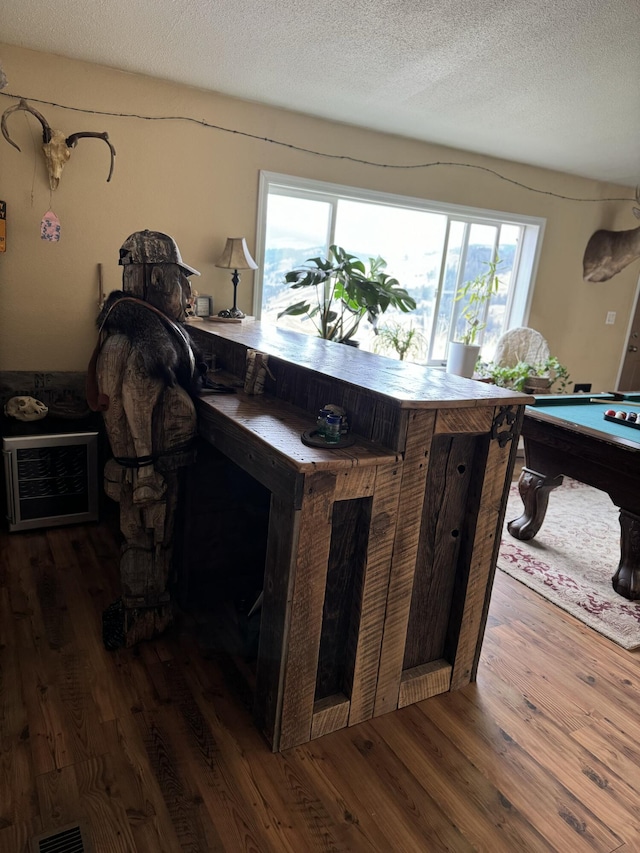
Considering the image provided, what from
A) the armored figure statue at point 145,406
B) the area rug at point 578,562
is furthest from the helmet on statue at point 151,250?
the area rug at point 578,562

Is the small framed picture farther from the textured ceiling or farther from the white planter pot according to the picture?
the white planter pot

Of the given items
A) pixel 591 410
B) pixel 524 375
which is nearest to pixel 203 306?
pixel 591 410

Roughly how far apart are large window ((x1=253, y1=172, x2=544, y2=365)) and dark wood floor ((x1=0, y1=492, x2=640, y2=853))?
249 centimetres

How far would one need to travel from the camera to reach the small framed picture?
11.0ft

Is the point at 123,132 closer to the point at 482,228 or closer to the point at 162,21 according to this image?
the point at 162,21

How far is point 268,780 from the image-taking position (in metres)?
1.42

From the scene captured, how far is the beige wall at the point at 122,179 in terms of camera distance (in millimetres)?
2832

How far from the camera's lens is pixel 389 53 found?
2502 mm

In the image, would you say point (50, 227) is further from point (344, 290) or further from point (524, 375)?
point (524, 375)

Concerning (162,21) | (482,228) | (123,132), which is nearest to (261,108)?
(123,132)

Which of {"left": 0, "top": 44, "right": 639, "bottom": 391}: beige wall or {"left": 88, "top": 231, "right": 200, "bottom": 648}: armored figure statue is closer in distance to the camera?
{"left": 88, "top": 231, "right": 200, "bottom": 648}: armored figure statue

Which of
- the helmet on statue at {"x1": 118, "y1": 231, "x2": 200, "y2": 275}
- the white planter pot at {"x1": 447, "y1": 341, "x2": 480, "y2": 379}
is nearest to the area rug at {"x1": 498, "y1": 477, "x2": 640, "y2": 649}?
the white planter pot at {"x1": 447, "y1": 341, "x2": 480, "y2": 379}

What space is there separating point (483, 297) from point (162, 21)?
3.03 meters

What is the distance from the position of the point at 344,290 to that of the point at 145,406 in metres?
2.18
